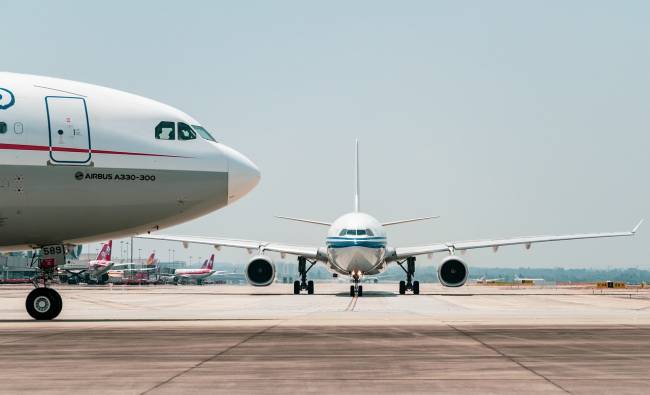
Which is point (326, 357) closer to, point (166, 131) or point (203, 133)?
point (166, 131)

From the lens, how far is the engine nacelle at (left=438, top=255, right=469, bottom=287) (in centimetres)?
4188

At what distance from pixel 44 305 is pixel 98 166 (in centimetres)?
381

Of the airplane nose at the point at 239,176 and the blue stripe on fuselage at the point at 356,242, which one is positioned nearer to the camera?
the airplane nose at the point at 239,176

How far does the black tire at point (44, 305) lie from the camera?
66.3 ft

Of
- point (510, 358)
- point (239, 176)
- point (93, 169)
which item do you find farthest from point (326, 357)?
point (93, 169)

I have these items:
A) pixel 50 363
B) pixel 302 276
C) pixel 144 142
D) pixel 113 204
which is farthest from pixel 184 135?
pixel 302 276

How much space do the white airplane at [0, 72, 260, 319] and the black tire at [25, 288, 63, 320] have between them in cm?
2

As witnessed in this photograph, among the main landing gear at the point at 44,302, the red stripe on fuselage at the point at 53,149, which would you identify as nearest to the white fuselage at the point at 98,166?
the red stripe on fuselage at the point at 53,149

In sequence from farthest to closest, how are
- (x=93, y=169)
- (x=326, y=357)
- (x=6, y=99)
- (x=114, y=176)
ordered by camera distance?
(x=114, y=176) < (x=93, y=169) < (x=6, y=99) < (x=326, y=357)

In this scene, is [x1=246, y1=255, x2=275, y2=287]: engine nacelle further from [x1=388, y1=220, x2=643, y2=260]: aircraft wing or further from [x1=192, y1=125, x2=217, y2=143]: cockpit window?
[x1=192, y1=125, x2=217, y2=143]: cockpit window

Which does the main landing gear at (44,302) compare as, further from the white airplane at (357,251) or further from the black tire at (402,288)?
the black tire at (402,288)

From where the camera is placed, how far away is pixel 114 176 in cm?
1950

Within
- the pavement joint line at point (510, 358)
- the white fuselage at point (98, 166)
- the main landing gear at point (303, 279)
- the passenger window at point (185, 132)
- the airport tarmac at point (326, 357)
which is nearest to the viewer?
the pavement joint line at point (510, 358)

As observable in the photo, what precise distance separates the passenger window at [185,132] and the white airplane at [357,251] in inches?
702
